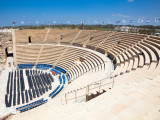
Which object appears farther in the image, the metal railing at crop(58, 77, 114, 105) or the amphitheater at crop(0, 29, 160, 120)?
the metal railing at crop(58, 77, 114, 105)

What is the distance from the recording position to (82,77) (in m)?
21.2

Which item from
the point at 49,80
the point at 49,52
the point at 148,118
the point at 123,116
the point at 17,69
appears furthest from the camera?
the point at 49,52

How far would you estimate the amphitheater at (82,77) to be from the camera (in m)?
6.64

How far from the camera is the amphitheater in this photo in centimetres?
664

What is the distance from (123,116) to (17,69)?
107ft

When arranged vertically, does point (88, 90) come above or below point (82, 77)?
above

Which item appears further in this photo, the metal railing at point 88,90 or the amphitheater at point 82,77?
the metal railing at point 88,90

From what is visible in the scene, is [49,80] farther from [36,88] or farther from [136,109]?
[136,109]

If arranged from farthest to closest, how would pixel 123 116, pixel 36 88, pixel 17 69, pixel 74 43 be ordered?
pixel 74 43, pixel 17 69, pixel 36 88, pixel 123 116

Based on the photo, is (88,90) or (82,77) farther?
(82,77)

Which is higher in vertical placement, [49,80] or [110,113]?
[110,113]

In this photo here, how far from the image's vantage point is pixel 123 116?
518 cm

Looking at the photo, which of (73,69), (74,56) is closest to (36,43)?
(74,56)

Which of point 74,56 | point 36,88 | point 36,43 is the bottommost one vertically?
point 36,88
